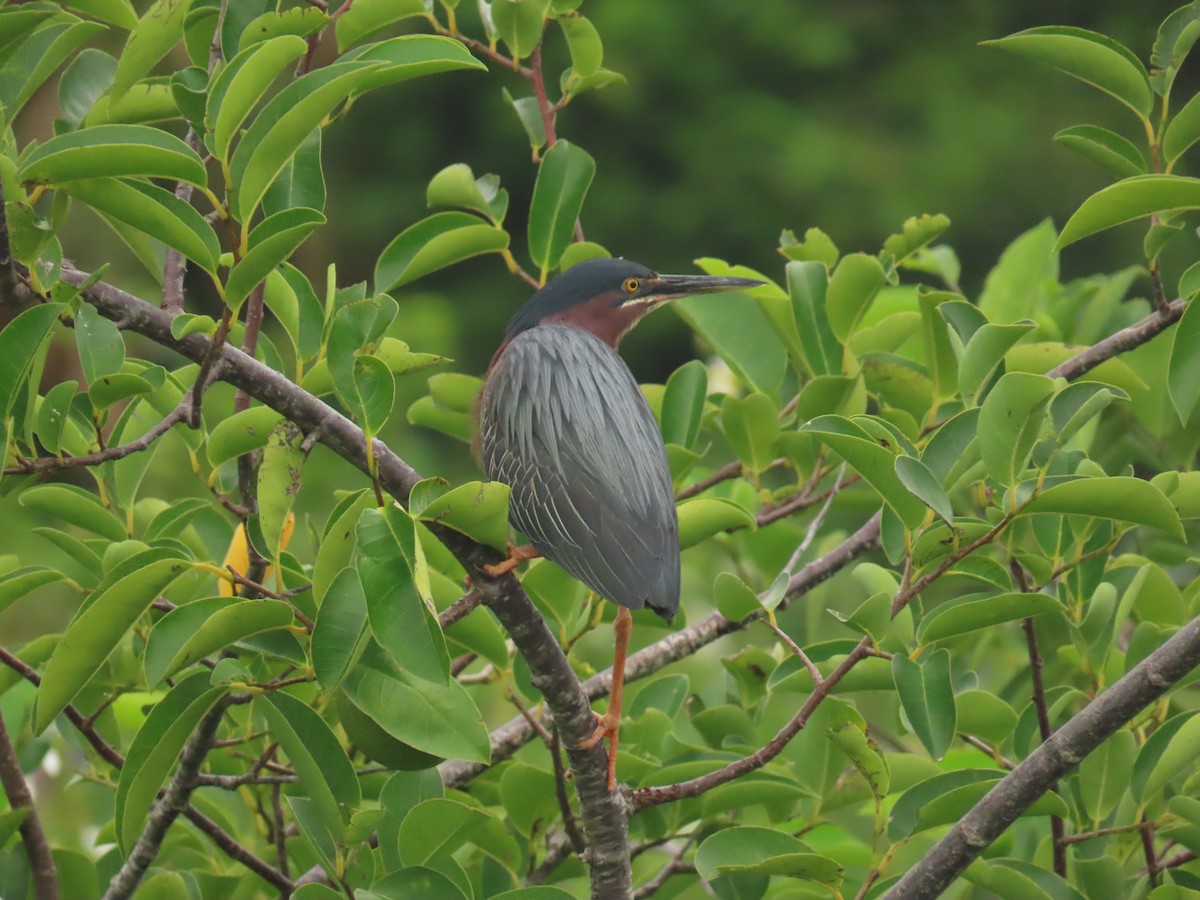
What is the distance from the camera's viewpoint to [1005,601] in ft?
6.21

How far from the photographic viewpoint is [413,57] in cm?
197

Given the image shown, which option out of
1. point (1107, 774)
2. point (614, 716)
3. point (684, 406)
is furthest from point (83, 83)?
point (1107, 774)

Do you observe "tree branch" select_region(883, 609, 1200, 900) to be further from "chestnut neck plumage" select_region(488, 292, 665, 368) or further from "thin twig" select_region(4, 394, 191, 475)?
"chestnut neck plumage" select_region(488, 292, 665, 368)

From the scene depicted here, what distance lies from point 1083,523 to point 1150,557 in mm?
696

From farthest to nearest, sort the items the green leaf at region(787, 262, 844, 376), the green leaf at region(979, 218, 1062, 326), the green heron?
the green leaf at region(979, 218, 1062, 326) < the green leaf at region(787, 262, 844, 376) < the green heron

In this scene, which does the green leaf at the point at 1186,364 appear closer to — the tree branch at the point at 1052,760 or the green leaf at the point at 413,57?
the tree branch at the point at 1052,760

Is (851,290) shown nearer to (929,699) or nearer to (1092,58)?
(1092,58)

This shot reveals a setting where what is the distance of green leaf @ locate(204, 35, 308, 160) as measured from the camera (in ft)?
5.89

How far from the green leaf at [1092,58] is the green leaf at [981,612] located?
792 millimetres

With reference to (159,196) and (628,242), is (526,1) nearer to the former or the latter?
(159,196)

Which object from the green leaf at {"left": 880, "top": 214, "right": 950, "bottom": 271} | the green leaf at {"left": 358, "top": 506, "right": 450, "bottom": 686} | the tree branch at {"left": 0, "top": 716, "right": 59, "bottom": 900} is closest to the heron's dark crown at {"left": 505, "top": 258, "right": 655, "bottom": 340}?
the green leaf at {"left": 880, "top": 214, "right": 950, "bottom": 271}

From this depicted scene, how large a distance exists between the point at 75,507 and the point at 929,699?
141 centimetres

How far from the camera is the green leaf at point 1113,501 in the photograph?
179 cm

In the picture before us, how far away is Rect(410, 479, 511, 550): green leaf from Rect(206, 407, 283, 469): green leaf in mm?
452
